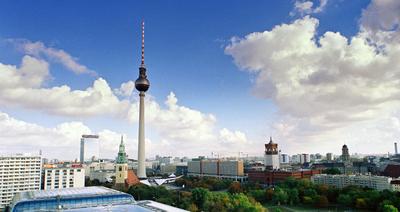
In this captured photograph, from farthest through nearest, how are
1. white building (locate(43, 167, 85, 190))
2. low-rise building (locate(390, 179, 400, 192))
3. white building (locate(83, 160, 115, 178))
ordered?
white building (locate(83, 160, 115, 178))
white building (locate(43, 167, 85, 190))
low-rise building (locate(390, 179, 400, 192))

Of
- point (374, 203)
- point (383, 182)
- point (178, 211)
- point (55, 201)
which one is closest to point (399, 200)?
point (374, 203)

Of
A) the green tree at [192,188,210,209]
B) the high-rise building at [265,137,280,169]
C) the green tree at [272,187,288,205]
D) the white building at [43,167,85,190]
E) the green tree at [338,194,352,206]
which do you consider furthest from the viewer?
the high-rise building at [265,137,280,169]

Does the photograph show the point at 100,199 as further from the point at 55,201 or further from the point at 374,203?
the point at 374,203

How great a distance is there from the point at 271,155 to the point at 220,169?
27751 millimetres

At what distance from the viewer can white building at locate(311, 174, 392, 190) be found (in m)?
76.6

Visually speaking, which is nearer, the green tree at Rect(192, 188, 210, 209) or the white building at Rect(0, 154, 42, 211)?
the green tree at Rect(192, 188, 210, 209)

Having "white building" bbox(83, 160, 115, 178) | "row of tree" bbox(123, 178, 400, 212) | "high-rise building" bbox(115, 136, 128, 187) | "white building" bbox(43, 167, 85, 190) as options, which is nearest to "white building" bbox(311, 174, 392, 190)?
"row of tree" bbox(123, 178, 400, 212)

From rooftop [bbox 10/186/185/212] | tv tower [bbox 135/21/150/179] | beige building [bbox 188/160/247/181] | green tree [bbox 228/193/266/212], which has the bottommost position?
beige building [bbox 188/160/247/181]

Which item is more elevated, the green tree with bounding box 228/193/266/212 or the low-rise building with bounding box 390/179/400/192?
the green tree with bounding box 228/193/266/212

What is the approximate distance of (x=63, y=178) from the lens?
76.9 metres

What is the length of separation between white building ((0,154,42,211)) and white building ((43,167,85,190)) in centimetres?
424

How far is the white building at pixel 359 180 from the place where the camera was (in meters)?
76.6

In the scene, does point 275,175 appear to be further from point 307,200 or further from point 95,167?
point 95,167

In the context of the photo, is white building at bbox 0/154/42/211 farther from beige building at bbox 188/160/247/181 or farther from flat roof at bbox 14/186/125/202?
beige building at bbox 188/160/247/181
